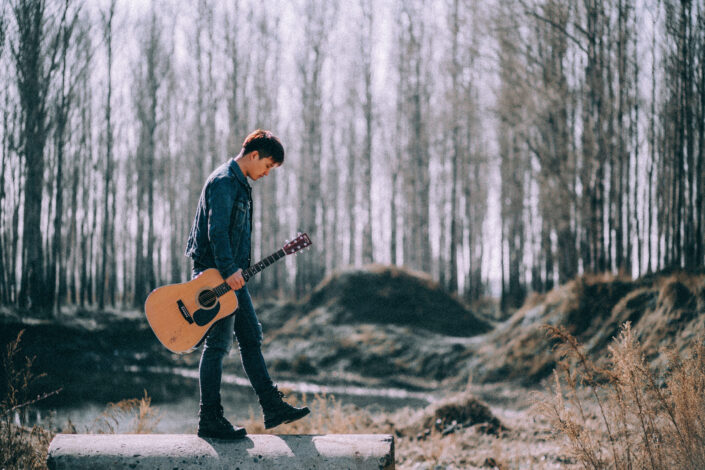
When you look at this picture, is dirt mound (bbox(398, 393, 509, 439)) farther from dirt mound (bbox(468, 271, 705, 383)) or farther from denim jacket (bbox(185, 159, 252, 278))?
denim jacket (bbox(185, 159, 252, 278))

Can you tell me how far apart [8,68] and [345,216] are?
66.1ft

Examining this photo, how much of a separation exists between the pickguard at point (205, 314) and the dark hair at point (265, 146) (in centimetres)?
94

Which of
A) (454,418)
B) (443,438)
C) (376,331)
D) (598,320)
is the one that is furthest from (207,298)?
(376,331)

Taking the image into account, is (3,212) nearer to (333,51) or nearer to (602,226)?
(602,226)

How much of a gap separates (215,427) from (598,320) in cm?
748

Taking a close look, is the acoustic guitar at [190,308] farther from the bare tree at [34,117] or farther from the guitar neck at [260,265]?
the bare tree at [34,117]

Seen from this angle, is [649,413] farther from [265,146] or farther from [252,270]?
[265,146]

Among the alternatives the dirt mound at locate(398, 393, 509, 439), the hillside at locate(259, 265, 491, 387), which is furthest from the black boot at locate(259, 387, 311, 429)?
the hillside at locate(259, 265, 491, 387)

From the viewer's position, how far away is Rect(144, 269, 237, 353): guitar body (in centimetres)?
348

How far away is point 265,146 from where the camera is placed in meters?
3.63

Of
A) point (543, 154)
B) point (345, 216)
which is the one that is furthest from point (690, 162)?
point (345, 216)

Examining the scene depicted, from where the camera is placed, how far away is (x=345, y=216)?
3081 centimetres

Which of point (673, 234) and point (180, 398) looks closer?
point (673, 234)

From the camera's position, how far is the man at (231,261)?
3451mm
